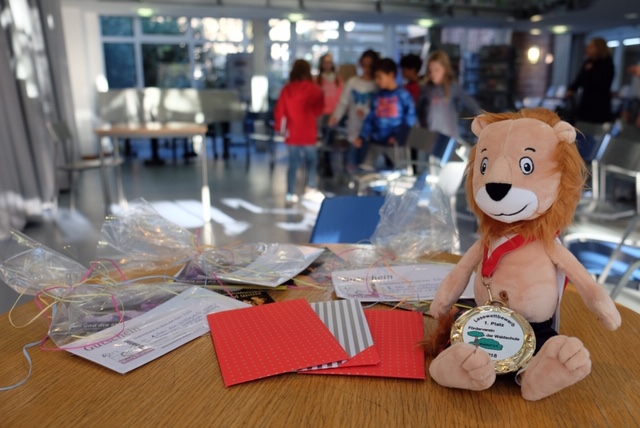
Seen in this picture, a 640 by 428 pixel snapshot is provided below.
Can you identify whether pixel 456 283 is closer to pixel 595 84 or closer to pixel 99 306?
pixel 99 306

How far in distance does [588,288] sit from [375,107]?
394 cm

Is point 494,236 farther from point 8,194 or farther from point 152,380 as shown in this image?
point 8,194

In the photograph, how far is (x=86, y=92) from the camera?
8.91 m

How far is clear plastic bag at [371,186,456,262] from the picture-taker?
51.4 inches

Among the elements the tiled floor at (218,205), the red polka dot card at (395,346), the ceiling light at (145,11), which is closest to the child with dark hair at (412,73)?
the tiled floor at (218,205)

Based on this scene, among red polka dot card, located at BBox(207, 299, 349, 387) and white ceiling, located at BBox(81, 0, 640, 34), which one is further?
white ceiling, located at BBox(81, 0, 640, 34)

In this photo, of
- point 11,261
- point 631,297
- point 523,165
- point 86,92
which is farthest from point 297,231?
point 86,92

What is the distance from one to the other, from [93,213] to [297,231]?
202 cm

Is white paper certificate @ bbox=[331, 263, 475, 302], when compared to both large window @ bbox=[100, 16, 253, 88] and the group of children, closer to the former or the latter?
the group of children

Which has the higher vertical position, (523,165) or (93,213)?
(523,165)

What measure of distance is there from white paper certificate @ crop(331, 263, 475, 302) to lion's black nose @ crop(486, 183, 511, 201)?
31 centimetres

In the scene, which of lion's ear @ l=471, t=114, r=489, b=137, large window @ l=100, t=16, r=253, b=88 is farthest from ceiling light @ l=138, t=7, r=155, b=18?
lion's ear @ l=471, t=114, r=489, b=137

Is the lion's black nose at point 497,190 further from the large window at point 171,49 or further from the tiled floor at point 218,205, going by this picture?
the large window at point 171,49

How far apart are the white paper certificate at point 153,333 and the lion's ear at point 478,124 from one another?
1.77 ft
